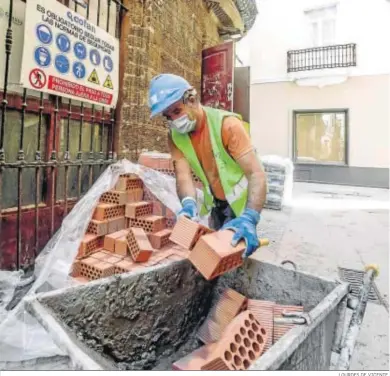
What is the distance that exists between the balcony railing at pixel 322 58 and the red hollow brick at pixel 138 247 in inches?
470

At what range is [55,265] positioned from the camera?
94.3 inches

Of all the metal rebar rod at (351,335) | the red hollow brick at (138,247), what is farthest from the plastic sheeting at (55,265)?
the metal rebar rod at (351,335)

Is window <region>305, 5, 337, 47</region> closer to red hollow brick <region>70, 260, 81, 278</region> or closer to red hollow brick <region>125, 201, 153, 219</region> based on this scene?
red hollow brick <region>125, 201, 153, 219</region>

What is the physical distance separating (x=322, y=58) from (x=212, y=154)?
12.1m

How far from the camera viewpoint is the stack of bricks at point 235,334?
1143mm

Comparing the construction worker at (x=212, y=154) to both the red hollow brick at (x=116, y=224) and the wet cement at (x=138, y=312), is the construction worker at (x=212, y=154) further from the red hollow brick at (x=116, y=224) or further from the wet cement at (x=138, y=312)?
the red hollow brick at (x=116, y=224)

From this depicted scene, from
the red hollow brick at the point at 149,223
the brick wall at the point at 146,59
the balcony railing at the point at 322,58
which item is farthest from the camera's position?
the balcony railing at the point at 322,58

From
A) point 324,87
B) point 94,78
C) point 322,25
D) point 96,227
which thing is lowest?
point 96,227

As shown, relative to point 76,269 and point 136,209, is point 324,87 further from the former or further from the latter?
point 76,269

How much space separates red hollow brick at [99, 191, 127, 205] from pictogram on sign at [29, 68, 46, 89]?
1.08m

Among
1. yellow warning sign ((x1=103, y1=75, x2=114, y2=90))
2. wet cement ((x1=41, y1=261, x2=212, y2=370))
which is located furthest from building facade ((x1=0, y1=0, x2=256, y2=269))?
wet cement ((x1=41, y1=261, x2=212, y2=370))

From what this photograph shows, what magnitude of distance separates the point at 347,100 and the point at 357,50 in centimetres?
186

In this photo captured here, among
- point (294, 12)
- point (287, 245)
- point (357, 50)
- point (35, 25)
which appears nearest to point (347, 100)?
point (357, 50)

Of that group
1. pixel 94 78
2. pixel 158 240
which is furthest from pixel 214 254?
pixel 94 78
